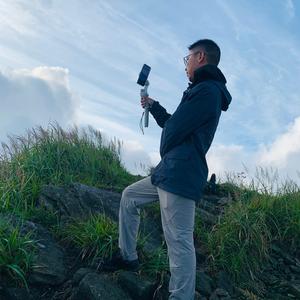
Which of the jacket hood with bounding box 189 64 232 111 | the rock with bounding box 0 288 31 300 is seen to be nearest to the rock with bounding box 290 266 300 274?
the jacket hood with bounding box 189 64 232 111

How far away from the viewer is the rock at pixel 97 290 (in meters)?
4.92

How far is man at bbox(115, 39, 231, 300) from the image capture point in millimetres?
4449

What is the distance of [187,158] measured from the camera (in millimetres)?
4457

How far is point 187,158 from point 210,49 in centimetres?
115

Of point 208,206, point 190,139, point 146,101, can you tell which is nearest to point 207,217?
point 208,206

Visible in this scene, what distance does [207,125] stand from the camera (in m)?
4.58

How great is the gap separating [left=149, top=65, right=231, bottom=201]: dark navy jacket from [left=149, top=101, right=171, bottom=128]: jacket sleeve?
78 centimetres

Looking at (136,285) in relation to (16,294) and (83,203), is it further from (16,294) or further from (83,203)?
(83,203)

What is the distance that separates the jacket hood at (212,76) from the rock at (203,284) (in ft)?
7.31

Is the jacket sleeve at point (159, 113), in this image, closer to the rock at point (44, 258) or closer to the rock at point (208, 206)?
the rock at point (44, 258)

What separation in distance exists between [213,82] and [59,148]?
186 inches

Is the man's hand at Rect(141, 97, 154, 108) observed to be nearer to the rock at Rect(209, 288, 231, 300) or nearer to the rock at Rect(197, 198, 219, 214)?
the rock at Rect(209, 288, 231, 300)

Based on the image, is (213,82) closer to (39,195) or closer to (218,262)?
(218,262)

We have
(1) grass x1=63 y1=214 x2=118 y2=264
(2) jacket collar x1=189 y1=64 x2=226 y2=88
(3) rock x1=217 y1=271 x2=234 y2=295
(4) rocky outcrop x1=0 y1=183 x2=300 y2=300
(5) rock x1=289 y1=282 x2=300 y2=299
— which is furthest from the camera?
(5) rock x1=289 y1=282 x2=300 y2=299
